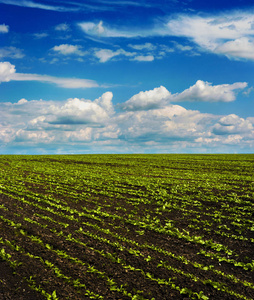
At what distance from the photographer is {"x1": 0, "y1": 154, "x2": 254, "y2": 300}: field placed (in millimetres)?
10578

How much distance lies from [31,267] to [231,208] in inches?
594

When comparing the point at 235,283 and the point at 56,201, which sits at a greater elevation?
the point at 56,201

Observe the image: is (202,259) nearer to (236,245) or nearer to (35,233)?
(236,245)

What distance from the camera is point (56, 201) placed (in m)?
21.8

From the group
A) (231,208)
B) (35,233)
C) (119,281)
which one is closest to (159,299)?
(119,281)

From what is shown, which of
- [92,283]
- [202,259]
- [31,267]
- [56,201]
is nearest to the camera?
[92,283]

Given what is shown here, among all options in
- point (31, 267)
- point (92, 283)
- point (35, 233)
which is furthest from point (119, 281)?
point (35, 233)

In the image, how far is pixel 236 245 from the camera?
14.7 metres

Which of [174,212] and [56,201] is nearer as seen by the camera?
[174,212]

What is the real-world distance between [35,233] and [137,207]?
818 centimetres

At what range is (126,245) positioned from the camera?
13938mm

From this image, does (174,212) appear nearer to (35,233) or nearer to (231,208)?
(231,208)

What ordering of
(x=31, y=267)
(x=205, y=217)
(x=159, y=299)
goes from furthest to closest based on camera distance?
(x=205, y=217) → (x=31, y=267) → (x=159, y=299)

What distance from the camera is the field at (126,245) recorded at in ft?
34.7
